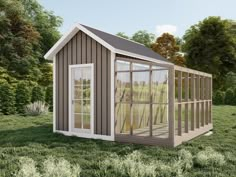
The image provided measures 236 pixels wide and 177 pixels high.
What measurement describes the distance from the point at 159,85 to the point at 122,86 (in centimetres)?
136

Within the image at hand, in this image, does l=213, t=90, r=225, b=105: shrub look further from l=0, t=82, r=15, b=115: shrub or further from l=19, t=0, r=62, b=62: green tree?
l=0, t=82, r=15, b=115: shrub

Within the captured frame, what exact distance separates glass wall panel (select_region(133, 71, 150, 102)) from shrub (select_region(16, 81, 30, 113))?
852 centimetres

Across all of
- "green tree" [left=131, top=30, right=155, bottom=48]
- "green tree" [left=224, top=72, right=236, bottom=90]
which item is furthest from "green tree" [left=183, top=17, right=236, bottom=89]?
"green tree" [left=131, top=30, right=155, bottom=48]

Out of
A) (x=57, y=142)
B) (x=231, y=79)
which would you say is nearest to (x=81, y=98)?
(x=57, y=142)

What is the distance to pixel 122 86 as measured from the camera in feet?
25.7

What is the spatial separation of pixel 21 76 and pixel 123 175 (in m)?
18.9

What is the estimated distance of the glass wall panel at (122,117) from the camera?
775 centimetres

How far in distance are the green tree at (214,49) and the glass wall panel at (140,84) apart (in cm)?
1761

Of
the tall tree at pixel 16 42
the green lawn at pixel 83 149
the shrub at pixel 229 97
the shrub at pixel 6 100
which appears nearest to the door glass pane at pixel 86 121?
the green lawn at pixel 83 149

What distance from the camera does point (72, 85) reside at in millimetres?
8531

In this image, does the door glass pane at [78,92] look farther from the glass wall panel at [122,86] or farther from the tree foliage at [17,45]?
the tree foliage at [17,45]

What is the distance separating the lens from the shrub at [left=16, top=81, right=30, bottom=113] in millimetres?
14672

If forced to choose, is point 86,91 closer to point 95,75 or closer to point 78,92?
point 78,92

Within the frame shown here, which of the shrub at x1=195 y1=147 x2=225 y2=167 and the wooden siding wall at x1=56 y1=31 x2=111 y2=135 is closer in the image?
the shrub at x1=195 y1=147 x2=225 y2=167
